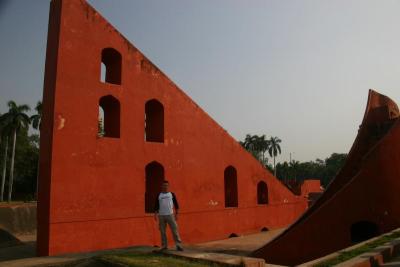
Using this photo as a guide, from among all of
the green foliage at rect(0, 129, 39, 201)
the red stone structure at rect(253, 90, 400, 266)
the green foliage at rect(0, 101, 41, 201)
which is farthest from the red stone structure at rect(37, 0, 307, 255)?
the green foliage at rect(0, 129, 39, 201)

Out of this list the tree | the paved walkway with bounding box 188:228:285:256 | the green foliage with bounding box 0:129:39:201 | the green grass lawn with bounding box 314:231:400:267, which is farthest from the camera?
the tree

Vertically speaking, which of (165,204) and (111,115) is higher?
(111,115)

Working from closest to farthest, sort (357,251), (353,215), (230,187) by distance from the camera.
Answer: (357,251) < (353,215) < (230,187)

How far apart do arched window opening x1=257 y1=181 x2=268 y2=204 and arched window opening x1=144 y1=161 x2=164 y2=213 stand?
17.6 feet

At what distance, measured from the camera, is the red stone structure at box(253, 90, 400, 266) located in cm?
845

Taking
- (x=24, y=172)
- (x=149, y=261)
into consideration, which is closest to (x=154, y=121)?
(x=149, y=261)

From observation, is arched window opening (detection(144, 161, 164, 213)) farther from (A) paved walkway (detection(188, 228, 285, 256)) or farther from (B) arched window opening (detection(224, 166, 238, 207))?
(B) arched window opening (detection(224, 166, 238, 207))

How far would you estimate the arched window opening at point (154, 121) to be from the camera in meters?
11.4

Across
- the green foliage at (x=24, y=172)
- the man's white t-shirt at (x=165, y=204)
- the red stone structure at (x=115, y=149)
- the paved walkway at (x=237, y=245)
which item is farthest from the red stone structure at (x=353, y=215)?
the green foliage at (x=24, y=172)

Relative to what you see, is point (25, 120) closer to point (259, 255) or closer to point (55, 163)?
point (55, 163)

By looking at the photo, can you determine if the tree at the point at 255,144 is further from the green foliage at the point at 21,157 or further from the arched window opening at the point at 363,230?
the arched window opening at the point at 363,230

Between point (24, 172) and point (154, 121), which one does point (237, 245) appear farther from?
point (24, 172)

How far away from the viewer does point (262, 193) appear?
15.5 meters

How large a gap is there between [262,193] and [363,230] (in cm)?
628
